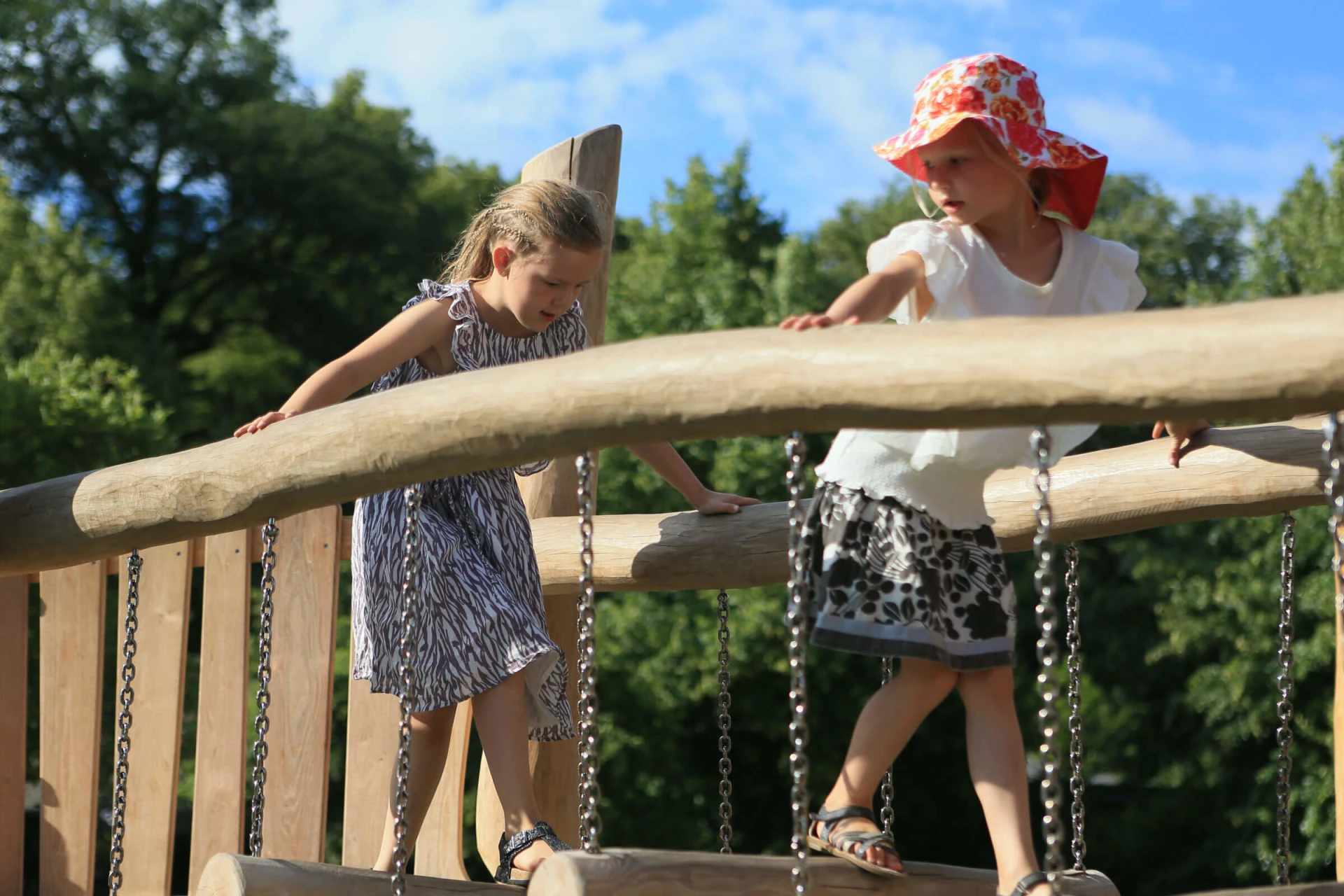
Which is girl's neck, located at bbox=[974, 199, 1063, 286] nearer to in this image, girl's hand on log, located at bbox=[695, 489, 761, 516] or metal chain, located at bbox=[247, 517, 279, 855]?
girl's hand on log, located at bbox=[695, 489, 761, 516]

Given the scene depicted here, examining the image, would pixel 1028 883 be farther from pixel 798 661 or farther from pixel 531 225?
pixel 531 225

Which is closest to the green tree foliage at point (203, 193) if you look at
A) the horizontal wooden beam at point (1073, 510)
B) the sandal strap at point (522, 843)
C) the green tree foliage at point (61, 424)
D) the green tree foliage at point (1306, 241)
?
the green tree foliage at point (61, 424)

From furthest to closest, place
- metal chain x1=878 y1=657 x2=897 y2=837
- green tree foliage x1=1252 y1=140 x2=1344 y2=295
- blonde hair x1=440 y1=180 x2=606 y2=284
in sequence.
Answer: green tree foliage x1=1252 y1=140 x2=1344 y2=295 → blonde hair x1=440 y1=180 x2=606 y2=284 → metal chain x1=878 y1=657 x2=897 y2=837

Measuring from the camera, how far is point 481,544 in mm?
2814

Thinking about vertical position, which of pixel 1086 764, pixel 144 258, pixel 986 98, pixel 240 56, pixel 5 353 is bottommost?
pixel 1086 764

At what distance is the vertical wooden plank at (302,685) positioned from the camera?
11.3ft

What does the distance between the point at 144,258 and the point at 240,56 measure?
12.7 feet

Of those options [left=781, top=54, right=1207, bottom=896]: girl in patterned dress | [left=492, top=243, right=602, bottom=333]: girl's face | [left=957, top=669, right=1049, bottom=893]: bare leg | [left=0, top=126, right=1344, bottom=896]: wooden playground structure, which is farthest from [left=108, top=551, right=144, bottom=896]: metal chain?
[left=957, top=669, right=1049, bottom=893]: bare leg

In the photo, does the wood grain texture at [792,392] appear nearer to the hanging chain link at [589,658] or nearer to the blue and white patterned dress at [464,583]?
the hanging chain link at [589,658]

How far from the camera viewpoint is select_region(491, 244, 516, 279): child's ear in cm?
290

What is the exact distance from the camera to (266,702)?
278 centimetres

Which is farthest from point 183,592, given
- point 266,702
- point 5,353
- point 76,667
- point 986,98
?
point 5,353

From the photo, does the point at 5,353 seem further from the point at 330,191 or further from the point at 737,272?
the point at 737,272

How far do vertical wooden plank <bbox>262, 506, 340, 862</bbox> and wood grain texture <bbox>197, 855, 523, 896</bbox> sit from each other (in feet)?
3.94
